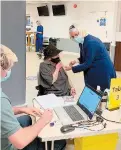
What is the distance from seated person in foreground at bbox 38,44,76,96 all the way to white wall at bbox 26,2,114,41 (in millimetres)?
5244

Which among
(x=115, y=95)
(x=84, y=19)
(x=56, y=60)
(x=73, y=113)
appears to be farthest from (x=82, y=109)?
(x=84, y=19)

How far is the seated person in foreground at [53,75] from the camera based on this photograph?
273cm

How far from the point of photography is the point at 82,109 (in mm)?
2043

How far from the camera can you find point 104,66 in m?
2.97

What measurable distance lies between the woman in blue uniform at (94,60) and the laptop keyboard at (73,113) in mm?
967

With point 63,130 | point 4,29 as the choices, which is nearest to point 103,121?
point 63,130

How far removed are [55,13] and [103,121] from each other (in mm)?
8809

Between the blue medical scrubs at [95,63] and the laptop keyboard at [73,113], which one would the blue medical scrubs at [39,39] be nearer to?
the blue medical scrubs at [95,63]

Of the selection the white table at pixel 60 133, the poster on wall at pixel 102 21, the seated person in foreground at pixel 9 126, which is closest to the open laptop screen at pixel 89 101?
the white table at pixel 60 133

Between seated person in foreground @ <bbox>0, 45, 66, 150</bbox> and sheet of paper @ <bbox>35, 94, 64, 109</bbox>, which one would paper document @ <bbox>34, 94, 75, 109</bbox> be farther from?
seated person in foreground @ <bbox>0, 45, 66, 150</bbox>

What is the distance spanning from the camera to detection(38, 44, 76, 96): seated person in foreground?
2.73m

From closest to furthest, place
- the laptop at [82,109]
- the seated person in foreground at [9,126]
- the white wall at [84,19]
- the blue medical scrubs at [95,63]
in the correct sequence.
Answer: the seated person in foreground at [9,126]
the laptop at [82,109]
the blue medical scrubs at [95,63]
the white wall at [84,19]

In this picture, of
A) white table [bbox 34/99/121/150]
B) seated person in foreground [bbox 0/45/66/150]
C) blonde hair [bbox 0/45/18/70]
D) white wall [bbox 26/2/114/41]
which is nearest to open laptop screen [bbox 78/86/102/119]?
white table [bbox 34/99/121/150]

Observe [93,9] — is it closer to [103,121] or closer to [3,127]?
[103,121]
